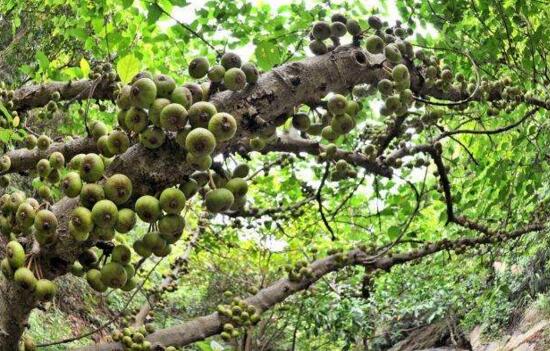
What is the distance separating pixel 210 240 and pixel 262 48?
3370mm

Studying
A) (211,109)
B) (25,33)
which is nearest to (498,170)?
(211,109)

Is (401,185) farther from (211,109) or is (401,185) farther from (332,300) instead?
(211,109)

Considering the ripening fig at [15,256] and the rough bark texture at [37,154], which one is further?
the rough bark texture at [37,154]

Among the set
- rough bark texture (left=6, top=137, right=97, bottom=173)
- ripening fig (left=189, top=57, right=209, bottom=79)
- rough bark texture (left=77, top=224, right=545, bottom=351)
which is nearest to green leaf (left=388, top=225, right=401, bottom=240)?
rough bark texture (left=77, top=224, right=545, bottom=351)

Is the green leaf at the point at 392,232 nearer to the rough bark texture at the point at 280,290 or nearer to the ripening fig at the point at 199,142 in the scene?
the rough bark texture at the point at 280,290

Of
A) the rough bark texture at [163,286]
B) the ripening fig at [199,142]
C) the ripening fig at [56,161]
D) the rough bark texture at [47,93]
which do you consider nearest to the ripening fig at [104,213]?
the ripening fig at [199,142]

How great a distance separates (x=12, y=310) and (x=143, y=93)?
607 millimetres

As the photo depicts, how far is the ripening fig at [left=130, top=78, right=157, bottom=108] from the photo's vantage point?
1.27 m

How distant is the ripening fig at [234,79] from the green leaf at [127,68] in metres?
0.28

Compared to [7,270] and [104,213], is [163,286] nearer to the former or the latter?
[7,270]

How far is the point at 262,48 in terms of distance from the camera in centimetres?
264

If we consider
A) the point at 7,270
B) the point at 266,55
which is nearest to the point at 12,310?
the point at 7,270

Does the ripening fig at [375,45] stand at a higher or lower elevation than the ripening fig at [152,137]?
higher

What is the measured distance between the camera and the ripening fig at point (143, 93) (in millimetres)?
1268
